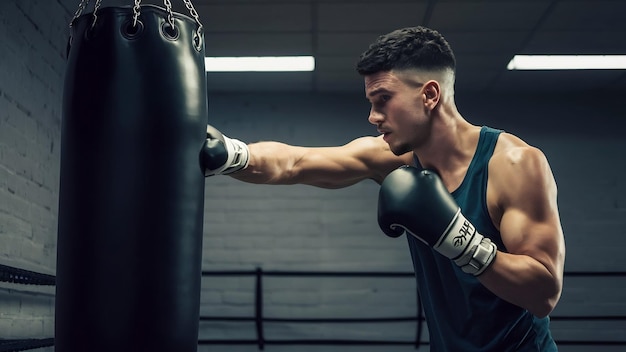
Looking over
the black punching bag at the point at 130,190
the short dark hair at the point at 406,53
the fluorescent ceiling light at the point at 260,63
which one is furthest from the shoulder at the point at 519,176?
the fluorescent ceiling light at the point at 260,63

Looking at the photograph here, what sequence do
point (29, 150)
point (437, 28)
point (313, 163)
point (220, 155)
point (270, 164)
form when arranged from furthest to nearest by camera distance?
point (437, 28)
point (29, 150)
point (313, 163)
point (270, 164)
point (220, 155)

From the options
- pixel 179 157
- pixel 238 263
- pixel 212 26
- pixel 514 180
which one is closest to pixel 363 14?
pixel 212 26

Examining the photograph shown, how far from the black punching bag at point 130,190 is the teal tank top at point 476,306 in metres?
0.76

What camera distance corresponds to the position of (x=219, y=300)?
6.13m

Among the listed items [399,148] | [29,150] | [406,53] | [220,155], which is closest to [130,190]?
[220,155]

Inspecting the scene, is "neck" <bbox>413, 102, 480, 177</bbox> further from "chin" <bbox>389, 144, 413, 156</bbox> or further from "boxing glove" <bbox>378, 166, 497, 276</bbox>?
"boxing glove" <bbox>378, 166, 497, 276</bbox>

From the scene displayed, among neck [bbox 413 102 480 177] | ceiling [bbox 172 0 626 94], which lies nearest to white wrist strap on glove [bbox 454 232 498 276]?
neck [bbox 413 102 480 177]

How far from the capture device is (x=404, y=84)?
1.94m

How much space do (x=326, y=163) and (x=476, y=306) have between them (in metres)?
0.66

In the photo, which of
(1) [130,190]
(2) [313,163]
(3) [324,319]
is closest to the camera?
(1) [130,190]

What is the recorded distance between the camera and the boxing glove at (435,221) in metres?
1.65

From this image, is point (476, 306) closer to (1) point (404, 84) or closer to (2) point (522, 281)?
(2) point (522, 281)

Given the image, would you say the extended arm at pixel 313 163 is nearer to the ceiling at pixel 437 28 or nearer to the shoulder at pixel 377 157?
the shoulder at pixel 377 157

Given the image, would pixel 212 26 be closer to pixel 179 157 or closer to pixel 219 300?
pixel 219 300
